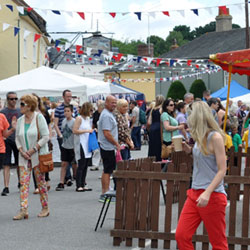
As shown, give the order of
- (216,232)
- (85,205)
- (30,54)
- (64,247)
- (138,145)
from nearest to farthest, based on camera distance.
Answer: (216,232) → (64,247) → (85,205) → (138,145) → (30,54)

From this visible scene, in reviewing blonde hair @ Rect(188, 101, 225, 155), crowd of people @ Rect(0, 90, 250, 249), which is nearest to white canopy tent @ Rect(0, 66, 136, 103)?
crowd of people @ Rect(0, 90, 250, 249)

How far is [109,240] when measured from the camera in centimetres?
768

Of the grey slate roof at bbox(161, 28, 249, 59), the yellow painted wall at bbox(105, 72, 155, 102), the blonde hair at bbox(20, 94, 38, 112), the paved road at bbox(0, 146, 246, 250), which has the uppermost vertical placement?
the grey slate roof at bbox(161, 28, 249, 59)

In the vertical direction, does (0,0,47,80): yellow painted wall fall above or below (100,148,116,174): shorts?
above

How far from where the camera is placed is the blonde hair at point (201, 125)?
5523 millimetres

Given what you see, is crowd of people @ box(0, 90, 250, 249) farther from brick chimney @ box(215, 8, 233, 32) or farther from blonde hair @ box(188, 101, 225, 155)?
brick chimney @ box(215, 8, 233, 32)

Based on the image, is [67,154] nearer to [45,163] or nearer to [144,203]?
[45,163]

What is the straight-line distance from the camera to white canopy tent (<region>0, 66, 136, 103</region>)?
17719mm

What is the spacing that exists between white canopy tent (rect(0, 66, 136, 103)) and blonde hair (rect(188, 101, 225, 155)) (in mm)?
12349

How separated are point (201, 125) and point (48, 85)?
41.8 feet

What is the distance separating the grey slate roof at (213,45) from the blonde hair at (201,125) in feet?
193

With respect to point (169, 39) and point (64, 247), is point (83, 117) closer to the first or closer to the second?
point (64, 247)

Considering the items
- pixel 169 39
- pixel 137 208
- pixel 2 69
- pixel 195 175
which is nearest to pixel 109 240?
pixel 137 208

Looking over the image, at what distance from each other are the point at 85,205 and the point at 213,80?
5321cm
